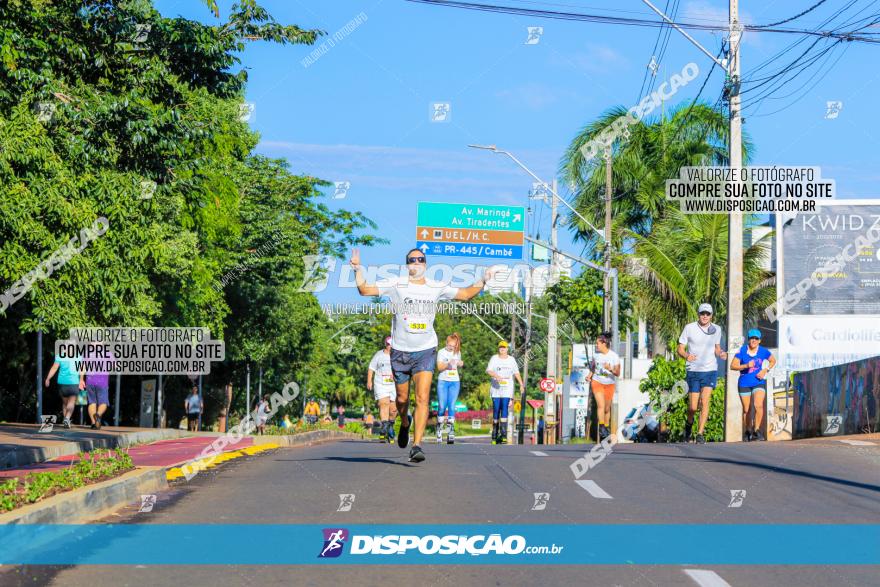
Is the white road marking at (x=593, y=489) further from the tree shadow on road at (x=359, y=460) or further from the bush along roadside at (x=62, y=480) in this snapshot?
the bush along roadside at (x=62, y=480)

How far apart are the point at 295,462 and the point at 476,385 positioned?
270ft

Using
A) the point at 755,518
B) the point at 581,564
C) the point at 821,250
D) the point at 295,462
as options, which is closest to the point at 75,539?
the point at 581,564

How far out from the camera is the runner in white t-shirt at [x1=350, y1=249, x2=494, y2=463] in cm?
1205

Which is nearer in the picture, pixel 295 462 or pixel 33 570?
pixel 33 570

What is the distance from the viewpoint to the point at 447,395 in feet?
62.1

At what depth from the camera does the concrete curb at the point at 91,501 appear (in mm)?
7605

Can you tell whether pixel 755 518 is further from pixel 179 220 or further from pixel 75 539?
pixel 179 220

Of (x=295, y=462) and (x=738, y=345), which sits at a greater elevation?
(x=738, y=345)

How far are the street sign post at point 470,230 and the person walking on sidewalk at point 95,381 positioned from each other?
16.7 metres

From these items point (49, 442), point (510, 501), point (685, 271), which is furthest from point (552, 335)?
point (510, 501)

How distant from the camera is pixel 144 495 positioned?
32.0 ft

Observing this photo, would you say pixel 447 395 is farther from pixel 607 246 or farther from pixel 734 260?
pixel 607 246

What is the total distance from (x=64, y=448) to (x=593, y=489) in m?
8.30

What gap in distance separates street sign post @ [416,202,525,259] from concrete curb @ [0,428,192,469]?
16394 millimetres
